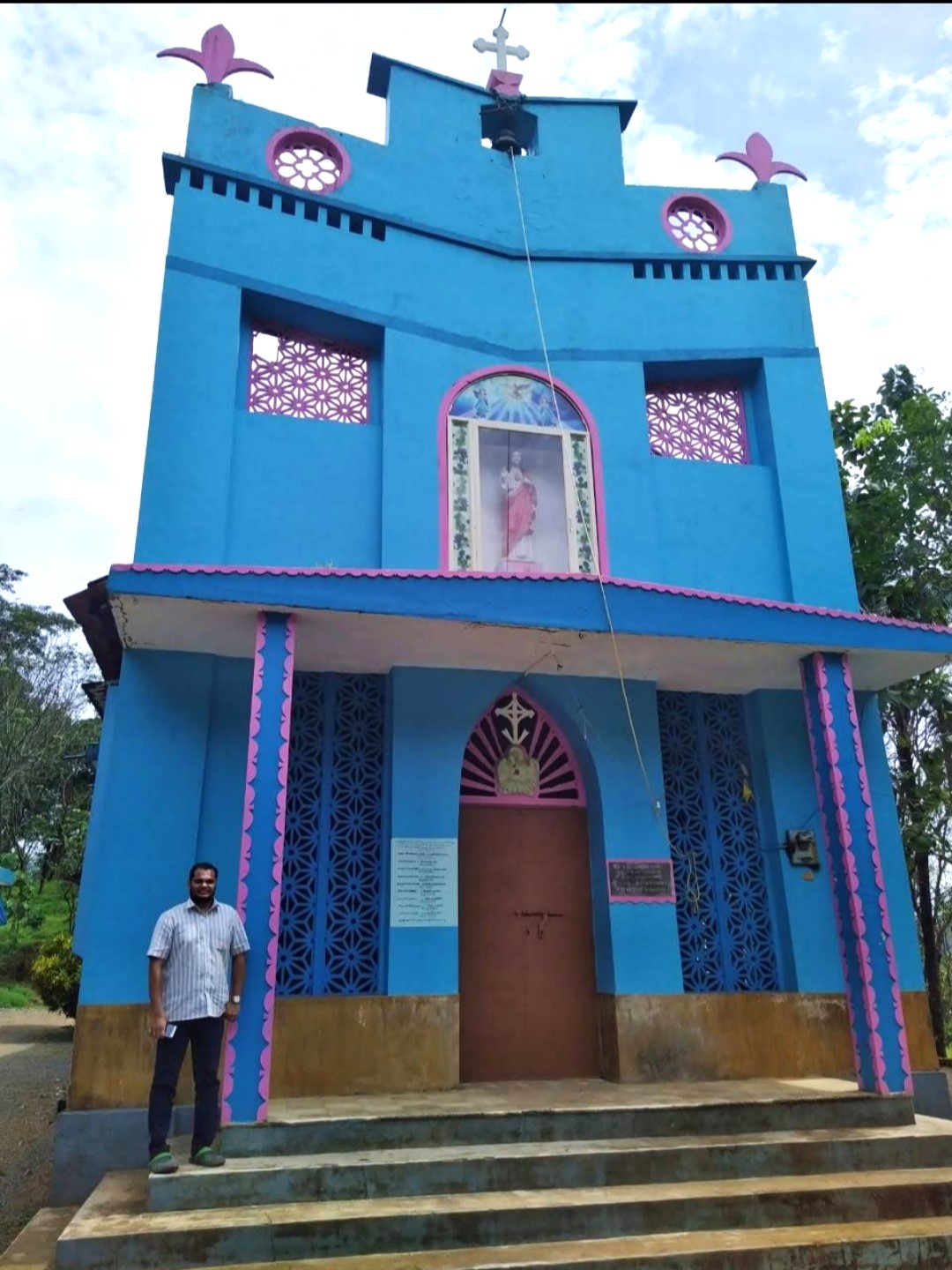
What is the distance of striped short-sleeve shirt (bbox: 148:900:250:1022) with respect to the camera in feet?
14.6

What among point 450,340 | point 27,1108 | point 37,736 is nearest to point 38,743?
point 37,736

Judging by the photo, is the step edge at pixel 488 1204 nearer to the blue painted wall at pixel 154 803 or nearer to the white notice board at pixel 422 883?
the blue painted wall at pixel 154 803

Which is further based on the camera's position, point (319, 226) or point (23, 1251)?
point (319, 226)

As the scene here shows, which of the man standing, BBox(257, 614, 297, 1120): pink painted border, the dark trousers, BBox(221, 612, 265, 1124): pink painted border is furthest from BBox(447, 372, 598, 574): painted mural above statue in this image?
the dark trousers

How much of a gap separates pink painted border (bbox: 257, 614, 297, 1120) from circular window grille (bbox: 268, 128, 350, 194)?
437 centimetres

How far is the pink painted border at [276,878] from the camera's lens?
4.67 meters

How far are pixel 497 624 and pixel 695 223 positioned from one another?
5305mm

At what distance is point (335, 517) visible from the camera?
698cm

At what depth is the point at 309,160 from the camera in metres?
7.89

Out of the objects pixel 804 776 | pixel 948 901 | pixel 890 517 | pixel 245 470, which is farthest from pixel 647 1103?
pixel 948 901

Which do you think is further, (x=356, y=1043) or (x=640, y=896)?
(x=640, y=896)

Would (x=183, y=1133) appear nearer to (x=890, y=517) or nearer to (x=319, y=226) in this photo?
(x=319, y=226)

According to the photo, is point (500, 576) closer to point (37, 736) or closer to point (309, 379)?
point (309, 379)

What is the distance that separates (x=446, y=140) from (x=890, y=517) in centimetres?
624
